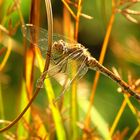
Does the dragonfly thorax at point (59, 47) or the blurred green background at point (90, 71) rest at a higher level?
the dragonfly thorax at point (59, 47)

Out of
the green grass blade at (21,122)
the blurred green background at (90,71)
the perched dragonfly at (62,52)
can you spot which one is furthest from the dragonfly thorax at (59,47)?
the blurred green background at (90,71)

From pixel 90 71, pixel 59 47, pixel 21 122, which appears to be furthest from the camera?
pixel 90 71

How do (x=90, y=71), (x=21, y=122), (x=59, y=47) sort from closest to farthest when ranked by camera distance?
1. (x=59, y=47)
2. (x=21, y=122)
3. (x=90, y=71)

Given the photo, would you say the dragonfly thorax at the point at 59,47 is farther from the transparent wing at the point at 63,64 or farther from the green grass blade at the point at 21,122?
the green grass blade at the point at 21,122

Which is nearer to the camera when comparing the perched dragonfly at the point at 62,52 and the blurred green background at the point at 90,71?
the perched dragonfly at the point at 62,52

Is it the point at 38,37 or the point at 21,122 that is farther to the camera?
the point at 21,122

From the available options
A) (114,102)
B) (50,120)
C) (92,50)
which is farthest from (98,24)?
(50,120)

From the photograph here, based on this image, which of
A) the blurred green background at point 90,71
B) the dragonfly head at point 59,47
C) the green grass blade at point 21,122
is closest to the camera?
the dragonfly head at point 59,47

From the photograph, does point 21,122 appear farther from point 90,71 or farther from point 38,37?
point 90,71

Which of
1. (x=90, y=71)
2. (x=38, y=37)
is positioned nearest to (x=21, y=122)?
(x=38, y=37)
